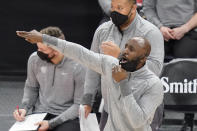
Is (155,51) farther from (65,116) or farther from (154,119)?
(65,116)

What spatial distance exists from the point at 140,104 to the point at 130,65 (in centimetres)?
22

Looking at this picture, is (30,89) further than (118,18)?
Yes

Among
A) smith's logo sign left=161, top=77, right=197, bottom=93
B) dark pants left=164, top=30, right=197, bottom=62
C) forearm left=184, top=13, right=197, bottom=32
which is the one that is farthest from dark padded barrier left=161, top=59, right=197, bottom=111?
forearm left=184, top=13, right=197, bottom=32

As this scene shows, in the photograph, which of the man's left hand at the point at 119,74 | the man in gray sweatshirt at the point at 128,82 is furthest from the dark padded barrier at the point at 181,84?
the man's left hand at the point at 119,74

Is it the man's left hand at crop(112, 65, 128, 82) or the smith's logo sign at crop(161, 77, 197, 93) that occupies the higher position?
the man's left hand at crop(112, 65, 128, 82)

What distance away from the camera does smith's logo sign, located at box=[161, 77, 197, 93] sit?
4.05m

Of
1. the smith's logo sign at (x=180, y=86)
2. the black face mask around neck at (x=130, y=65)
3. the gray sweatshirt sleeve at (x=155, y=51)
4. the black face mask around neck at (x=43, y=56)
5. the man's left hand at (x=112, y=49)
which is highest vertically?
the black face mask around neck at (x=130, y=65)

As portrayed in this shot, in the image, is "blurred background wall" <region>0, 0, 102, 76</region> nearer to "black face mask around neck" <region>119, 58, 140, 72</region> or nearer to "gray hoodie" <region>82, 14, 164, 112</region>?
"gray hoodie" <region>82, 14, 164, 112</region>

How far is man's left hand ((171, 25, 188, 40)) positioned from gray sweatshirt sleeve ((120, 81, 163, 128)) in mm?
1821

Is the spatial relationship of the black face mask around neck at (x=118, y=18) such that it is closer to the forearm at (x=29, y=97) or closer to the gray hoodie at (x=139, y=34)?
the gray hoodie at (x=139, y=34)

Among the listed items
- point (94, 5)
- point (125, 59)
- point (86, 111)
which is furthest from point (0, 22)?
point (125, 59)

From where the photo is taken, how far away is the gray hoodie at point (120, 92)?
101 inches

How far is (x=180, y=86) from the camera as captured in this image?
4059 mm

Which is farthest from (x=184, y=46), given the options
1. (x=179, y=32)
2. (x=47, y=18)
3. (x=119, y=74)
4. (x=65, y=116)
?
(x=119, y=74)
